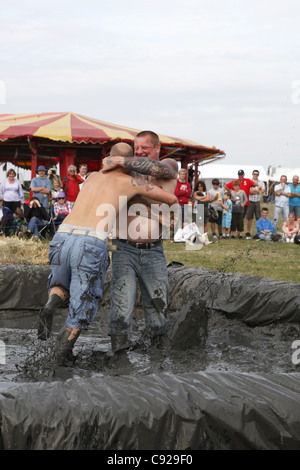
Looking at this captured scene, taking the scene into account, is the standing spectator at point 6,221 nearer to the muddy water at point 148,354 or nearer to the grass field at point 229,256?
the grass field at point 229,256

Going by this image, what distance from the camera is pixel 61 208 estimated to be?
1198cm

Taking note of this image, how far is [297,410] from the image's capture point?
2.60 m

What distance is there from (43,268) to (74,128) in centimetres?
929

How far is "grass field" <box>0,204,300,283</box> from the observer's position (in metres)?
7.93

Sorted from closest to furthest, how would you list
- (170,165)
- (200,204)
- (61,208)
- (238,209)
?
(170,165)
(61,208)
(200,204)
(238,209)

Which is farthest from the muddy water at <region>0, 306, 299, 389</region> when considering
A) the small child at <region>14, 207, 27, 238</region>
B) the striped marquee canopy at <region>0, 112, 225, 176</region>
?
the striped marquee canopy at <region>0, 112, 225, 176</region>

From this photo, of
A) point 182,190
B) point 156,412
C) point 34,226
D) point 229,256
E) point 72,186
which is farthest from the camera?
point 182,190

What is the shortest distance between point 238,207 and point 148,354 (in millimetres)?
9609

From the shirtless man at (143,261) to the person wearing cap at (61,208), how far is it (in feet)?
24.1

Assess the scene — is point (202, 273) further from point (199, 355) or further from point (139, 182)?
point (139, 182)

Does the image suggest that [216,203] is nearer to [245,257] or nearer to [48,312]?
[245,257]

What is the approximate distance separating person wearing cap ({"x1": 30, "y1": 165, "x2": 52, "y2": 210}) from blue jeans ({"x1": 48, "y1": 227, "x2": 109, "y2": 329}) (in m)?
8.20

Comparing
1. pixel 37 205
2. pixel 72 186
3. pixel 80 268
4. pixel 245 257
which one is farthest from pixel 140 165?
pixel 72 186

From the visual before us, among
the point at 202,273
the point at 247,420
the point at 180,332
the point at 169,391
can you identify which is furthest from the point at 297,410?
the point at 202,273
